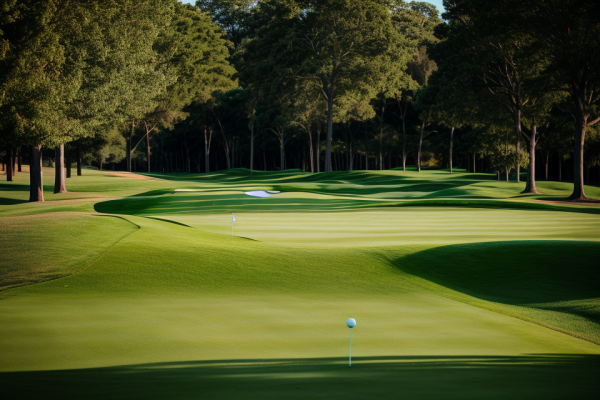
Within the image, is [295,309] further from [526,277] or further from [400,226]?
[400,226]

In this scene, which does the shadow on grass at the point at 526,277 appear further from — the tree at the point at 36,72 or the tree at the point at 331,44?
the tree at the point at 331,44

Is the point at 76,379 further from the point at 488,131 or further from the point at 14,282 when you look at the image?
the point at 488,131

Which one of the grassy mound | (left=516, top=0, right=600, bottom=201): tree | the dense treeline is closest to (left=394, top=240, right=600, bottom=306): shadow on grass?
the grassy mound

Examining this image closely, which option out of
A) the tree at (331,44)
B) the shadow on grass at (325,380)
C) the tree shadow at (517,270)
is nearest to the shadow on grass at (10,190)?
the tree at (331,44)

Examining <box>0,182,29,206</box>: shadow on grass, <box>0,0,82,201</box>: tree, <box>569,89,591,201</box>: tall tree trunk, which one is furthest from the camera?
<box>0,182,29,206</box>: shadow on grass

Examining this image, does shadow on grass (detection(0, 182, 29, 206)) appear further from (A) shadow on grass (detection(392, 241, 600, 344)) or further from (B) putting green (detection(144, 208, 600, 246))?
(A) shadow on grass (detection(392, 241, 600, 344))

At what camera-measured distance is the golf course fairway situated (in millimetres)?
5297

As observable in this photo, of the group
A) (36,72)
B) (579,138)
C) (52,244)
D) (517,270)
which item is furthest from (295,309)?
(579,138)

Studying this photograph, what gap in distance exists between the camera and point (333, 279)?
11484mm

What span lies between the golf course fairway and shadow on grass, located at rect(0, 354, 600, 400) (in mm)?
28

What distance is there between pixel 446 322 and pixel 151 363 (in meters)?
4.73

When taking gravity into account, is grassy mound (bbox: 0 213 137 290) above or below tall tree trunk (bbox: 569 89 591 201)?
below

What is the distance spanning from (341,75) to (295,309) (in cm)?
4843

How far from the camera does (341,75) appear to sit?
180ft
